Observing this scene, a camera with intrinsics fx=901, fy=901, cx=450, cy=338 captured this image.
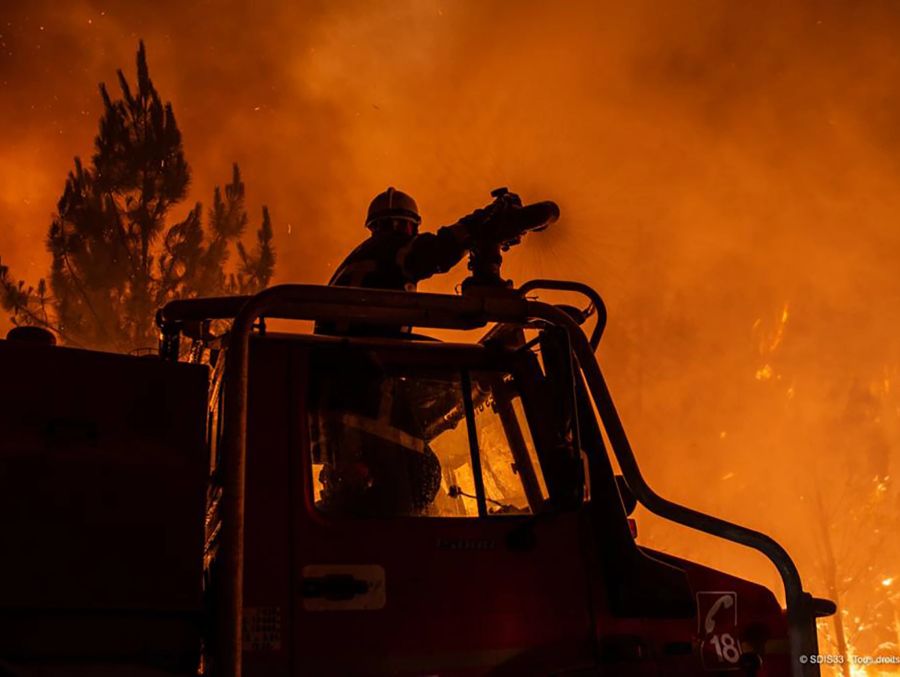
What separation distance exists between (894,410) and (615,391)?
29.2 ft

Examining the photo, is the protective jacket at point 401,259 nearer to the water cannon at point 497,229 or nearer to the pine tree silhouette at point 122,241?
the water cannon at point 497,229

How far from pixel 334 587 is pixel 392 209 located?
2.03m

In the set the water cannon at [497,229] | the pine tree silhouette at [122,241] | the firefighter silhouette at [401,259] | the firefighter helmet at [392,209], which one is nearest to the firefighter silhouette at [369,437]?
the firefighter silhouette at [401,259]

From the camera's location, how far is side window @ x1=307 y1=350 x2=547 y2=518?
9.15 feet

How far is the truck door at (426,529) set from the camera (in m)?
2.55

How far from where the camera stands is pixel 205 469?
99.0 inches

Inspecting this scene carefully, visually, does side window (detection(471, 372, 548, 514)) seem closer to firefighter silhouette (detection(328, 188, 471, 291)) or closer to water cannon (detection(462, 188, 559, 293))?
water cannon (detection(462, 188, 559, 293))

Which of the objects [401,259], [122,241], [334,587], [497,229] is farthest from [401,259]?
[122,241]

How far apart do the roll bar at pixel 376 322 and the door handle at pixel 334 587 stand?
0.28m

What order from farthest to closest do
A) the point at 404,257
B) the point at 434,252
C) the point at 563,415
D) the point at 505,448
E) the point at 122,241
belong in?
the point at 122,241 → the point at 404,257 → the point at 434,252 → the point at 505,448 → the point at 563,415

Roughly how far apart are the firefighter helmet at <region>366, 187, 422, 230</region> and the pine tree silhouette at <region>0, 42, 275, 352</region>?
644 cm

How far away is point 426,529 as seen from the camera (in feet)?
8.90

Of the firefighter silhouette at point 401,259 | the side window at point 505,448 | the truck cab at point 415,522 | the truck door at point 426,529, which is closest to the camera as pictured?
the truck cab at point 415,522

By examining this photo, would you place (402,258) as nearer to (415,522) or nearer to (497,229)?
(497,229)
